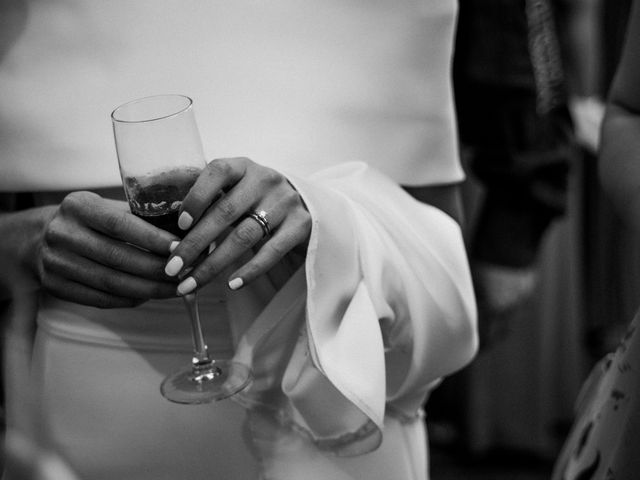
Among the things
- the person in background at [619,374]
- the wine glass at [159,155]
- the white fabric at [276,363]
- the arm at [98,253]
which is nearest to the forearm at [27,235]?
the arm at [98,253]

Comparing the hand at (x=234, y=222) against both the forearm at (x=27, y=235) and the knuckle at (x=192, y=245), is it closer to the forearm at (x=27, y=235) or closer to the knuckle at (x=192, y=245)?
the knuckle at (x=192, y=245)

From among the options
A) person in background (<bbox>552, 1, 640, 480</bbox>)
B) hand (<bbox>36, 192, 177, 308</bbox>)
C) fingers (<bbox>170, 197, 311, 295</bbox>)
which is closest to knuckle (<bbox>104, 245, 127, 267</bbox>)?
hand (<bbox>36, 192, 177, 308</bbox>)

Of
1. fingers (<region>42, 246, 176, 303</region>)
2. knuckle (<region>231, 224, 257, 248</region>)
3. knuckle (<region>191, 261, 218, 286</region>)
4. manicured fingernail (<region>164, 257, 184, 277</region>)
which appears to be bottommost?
fingers (<region>42, 246, 176, 303</region>)

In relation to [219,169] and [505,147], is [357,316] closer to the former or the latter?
[219,169]

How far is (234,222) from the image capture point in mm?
1238

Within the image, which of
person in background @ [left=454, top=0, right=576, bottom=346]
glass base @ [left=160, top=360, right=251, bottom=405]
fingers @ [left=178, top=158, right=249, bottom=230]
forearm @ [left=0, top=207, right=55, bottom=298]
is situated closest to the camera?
fingers @ [left=178, top=158, right=249, bottom=230]

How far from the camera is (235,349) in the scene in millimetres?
1441

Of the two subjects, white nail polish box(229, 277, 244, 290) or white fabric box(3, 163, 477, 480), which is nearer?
white nail polish box(229, 277, 244, 290)

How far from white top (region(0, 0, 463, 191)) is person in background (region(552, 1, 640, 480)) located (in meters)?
0.33

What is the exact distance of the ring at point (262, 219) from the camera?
124 cm

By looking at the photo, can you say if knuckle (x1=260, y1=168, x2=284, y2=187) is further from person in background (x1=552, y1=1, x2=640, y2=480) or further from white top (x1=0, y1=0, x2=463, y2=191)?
person in background (x1=552, y1=1, x2=640, y2=480)

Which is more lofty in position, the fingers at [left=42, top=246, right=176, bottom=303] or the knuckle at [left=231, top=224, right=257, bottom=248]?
the knuckle at [left=231, top=224, right=257, bottom=248]

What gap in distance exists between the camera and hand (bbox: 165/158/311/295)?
119 centimetres

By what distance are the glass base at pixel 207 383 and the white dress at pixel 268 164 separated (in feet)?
0.12
